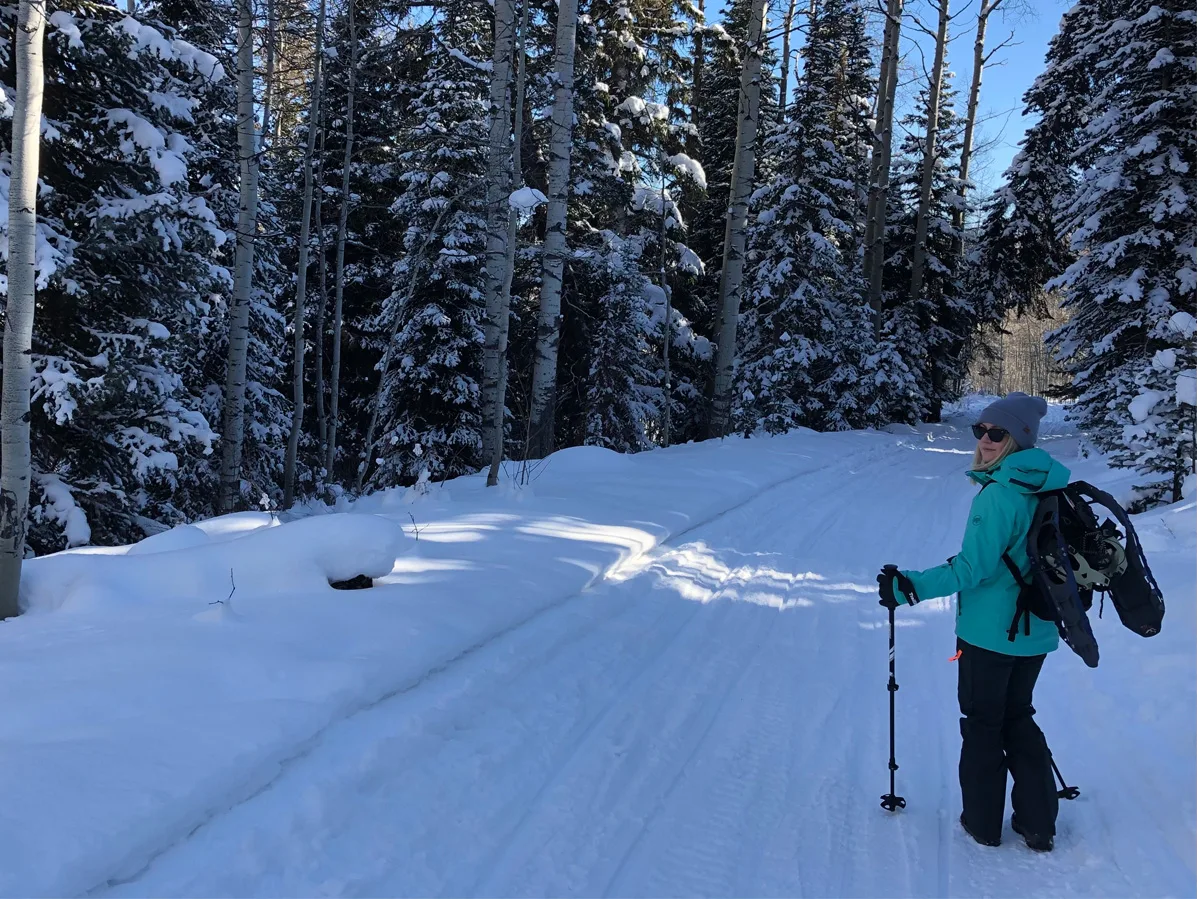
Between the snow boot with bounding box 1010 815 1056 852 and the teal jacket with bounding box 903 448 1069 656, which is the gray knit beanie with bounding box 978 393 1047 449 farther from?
the snow boot with bounding box 1010 815 1056 852

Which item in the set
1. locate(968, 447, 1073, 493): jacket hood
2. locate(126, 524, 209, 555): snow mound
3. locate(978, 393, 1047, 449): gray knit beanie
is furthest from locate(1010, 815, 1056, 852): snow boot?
locate(126, 524, 209, 555): snow mound

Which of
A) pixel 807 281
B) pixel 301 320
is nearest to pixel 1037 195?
pixel 807 281

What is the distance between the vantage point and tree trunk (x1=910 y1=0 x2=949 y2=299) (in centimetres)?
2348

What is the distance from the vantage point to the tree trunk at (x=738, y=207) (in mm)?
14844

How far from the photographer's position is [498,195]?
35.3ft

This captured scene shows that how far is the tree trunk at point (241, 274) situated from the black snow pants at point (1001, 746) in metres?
11.6

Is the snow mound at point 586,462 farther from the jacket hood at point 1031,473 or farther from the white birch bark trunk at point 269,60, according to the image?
the jacket hood at point 1031,473

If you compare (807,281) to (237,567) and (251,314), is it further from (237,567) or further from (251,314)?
(237,567)

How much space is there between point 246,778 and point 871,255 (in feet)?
78.7

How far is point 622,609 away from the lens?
5969mm

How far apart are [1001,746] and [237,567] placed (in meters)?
4.70

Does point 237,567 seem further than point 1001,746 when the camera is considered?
Yes

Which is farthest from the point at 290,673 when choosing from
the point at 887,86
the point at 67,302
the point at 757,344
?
the point at 887,86

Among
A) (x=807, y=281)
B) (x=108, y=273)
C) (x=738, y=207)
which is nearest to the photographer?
(x=108, y=273)
